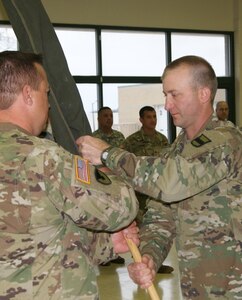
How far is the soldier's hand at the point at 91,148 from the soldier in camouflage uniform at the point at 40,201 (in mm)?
286

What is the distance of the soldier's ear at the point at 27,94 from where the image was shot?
1811mm

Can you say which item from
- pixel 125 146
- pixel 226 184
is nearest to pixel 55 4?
pixel 125 146

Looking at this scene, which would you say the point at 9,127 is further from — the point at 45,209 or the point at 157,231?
the point at 157,231

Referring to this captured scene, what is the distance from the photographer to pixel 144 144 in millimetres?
7664

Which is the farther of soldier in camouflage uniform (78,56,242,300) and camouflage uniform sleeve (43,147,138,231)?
soldier in camouflage uniform (78,56,242,300)

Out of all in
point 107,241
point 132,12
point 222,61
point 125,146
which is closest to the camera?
point 107,241

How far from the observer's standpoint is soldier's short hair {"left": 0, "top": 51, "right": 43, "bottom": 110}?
70.9 inches

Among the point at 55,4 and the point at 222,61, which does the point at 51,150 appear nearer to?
the point at 55,4

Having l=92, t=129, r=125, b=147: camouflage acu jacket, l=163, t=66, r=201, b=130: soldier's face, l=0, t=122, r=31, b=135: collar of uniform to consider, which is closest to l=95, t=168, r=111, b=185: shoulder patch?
l=0, t=122, r=31, b=135: collar of uniform

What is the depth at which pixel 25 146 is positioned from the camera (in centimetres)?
175

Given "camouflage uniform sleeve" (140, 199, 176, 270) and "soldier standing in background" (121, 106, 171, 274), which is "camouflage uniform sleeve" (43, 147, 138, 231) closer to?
"camouflage uniform sleeve" (140, 199, 176, 270)

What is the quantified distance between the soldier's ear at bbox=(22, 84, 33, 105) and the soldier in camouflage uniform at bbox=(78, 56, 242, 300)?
354 mm

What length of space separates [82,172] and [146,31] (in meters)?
8.71

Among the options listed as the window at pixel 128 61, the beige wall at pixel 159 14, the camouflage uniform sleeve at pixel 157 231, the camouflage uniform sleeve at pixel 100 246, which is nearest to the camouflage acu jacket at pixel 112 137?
the window at pixel 128 61
